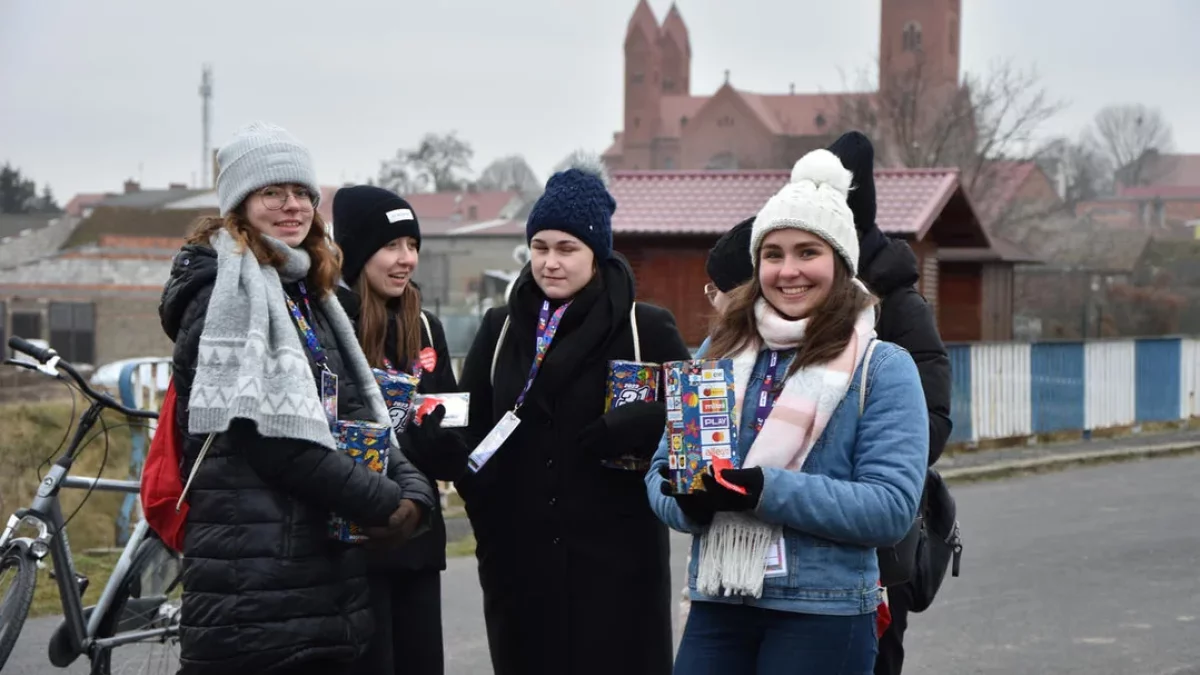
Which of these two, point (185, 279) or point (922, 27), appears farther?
point (922, 27)

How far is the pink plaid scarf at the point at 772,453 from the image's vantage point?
341cm

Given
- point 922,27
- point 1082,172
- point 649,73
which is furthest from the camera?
point 649,73

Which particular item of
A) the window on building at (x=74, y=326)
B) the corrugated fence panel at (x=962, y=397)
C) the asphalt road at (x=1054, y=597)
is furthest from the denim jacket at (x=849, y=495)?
the window on building at (x=74, y=326)

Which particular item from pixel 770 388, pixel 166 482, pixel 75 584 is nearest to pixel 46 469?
pixel 75 584

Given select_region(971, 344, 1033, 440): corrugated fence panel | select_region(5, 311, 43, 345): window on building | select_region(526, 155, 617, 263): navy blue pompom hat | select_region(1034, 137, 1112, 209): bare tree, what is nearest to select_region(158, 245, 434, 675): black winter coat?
select_region(526, 155, 617, 263): navy blue pompom hat

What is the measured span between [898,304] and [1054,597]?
4707 millimetres

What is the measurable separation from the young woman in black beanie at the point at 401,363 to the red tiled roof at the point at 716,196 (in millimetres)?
15948

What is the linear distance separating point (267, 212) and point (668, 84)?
536 ft

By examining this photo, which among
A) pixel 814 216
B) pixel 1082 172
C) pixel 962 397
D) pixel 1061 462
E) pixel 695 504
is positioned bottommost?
pixel 1061 462

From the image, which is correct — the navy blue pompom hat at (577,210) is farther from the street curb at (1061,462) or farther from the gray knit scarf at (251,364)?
the street curb at (1061,462)

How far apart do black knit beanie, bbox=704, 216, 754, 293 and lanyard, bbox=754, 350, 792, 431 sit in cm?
146

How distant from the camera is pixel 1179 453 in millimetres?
16734

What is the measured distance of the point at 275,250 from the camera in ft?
12.2

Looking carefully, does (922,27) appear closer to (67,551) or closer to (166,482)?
(67,551)
